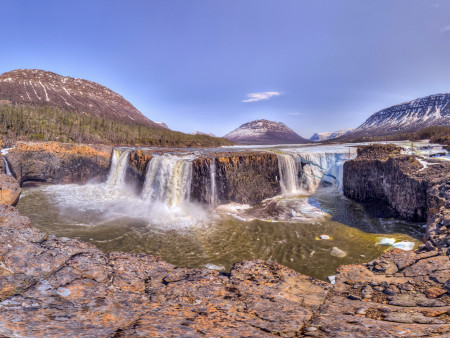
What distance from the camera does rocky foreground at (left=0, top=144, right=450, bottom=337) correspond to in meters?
3.03

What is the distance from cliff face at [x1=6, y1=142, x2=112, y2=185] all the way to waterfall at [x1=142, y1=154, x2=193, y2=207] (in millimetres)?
9615

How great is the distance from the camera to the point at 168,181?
20250 millimetres

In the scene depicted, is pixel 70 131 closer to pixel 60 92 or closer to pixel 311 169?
pixel 311 169

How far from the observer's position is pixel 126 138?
55.5 meters

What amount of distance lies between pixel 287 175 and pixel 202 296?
19743 millimetres

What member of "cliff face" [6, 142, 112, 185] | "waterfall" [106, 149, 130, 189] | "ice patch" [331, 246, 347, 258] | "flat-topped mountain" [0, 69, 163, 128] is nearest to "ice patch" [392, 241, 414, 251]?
"ice patch" [331, 246, 347, 258]

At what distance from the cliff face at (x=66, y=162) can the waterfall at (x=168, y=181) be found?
9615 millimetres

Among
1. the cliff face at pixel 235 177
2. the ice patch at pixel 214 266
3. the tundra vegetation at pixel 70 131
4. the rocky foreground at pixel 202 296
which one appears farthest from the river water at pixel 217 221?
the tundra vegetation at pixel 70 131

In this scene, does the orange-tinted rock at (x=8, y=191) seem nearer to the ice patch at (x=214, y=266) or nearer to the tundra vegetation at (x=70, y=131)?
the ice patch at (x=214, y=266)

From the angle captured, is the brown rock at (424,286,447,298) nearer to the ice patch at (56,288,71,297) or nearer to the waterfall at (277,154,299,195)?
the ice patch at (56,288,71,297)

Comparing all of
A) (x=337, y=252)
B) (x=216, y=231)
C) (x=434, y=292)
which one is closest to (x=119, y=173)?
(x=216, y=231)

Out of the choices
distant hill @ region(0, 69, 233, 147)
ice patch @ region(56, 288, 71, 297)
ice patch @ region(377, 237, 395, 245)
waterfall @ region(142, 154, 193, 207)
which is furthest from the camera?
distant hill @ region(0, 69, 233, 147)

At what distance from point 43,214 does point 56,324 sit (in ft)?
59.3

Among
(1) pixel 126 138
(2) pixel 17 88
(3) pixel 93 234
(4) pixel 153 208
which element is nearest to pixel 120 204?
(4) pixel 153 208
